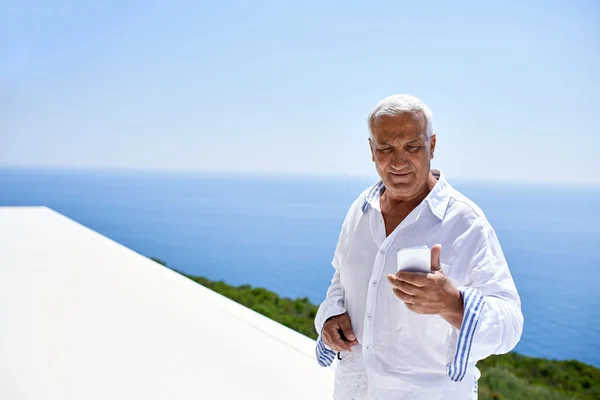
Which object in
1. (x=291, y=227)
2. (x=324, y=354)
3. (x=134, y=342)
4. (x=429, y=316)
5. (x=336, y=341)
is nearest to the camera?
(x=429, y=316)

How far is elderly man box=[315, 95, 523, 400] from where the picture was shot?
3.47 feet

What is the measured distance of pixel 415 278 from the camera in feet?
3.31

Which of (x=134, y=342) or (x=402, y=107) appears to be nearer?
(x=402, y=107)

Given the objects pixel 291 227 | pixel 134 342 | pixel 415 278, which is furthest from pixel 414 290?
pixel 291 227

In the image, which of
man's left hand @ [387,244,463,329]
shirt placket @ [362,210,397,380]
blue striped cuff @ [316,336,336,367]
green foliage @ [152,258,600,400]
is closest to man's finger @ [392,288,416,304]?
man's left hand @ [387,244,463,329]

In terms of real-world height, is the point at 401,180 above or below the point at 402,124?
below

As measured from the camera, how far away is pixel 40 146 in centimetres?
1700

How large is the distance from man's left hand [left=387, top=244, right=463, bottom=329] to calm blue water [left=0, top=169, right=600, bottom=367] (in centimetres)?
274

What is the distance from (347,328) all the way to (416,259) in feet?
1.14

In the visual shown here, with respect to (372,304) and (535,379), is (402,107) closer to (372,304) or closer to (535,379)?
(372,304)

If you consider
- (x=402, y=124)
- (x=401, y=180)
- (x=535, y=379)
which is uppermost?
(x=402, y=124)

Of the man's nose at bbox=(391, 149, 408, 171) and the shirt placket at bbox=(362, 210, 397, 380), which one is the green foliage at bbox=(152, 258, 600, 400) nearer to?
the shirt placket at bbox=(362, 210, 397, 380)

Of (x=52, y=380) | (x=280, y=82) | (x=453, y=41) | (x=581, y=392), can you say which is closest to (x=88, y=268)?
(x=52, y=380)

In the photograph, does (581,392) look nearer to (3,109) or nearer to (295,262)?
(295,262)
